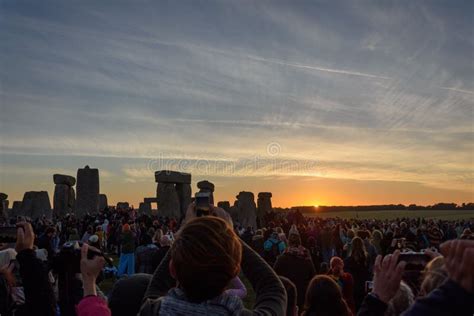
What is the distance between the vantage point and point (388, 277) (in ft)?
6.95

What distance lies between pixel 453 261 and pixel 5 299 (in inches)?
133

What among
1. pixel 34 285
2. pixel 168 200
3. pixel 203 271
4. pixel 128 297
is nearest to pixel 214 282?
pixel 203 271

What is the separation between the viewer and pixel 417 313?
1.45 metres

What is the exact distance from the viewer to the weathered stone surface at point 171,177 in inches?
1332

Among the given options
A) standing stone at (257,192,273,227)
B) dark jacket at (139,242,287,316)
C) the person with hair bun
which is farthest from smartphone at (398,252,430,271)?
standing stone at (257,192,273,227)

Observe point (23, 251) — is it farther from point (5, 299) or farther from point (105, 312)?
point (5, 299)

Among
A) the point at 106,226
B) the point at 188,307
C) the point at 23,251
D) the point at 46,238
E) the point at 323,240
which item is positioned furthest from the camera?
the point at 106,226

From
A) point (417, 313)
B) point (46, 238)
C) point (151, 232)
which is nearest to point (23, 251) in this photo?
point (417, 313)

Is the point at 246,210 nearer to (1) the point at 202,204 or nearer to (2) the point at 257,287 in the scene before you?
(1) the point at 202,204

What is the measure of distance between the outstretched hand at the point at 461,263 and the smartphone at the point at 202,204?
4.56ft

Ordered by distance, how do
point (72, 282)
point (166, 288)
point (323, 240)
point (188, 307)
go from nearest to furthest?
1. point (188, 307)
2. point (166, 288)
3. point (72, 282)
4. point (323, 240)

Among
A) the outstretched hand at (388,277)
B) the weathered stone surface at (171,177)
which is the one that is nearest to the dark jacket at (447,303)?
the outstretched hand at (388,277)

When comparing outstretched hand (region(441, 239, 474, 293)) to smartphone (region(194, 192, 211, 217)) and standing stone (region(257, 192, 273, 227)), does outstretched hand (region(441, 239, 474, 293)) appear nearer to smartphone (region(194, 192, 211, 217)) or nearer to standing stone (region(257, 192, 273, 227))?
smartphone (region(194, 192, 211, 217))

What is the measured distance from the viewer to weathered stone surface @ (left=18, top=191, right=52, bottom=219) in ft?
115
